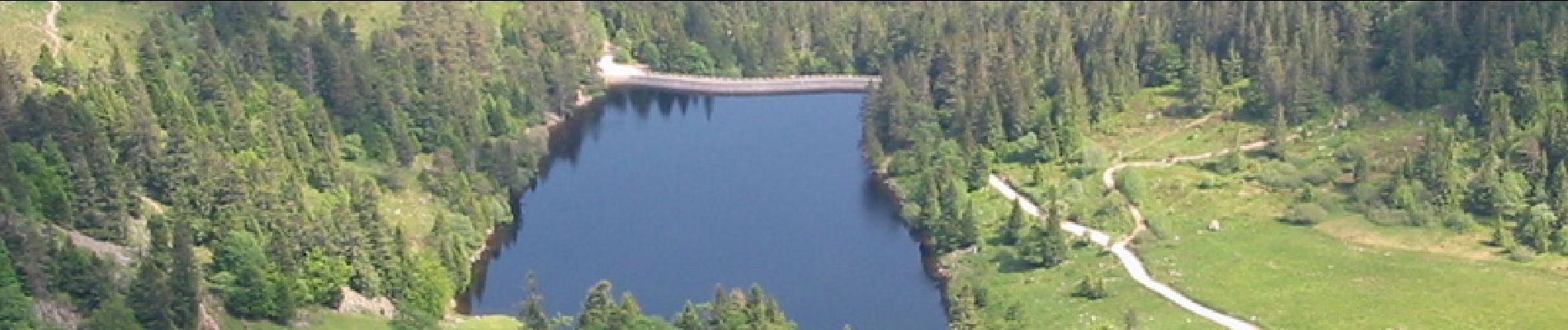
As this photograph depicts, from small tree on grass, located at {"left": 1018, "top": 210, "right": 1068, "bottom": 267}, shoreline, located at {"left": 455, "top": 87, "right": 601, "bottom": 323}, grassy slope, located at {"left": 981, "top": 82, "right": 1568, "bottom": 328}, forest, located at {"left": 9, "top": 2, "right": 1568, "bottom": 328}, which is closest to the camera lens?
forest, located at {"left": 9, "top": 2, "right": 1568, "bottom": 328}

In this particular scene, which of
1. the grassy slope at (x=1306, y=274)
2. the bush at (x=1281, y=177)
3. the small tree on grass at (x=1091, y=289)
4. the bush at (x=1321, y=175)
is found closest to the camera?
the grassy slope at (x=1306, y=274)

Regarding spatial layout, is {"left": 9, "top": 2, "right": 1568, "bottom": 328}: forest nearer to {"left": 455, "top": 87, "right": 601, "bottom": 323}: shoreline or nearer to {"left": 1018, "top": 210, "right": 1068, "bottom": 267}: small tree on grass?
{"left": 1018, "top": 210, "right": 1068, "bottom": 267}: small tree on grass

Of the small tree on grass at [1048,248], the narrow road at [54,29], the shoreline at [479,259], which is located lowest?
the shoreline at [479,259]

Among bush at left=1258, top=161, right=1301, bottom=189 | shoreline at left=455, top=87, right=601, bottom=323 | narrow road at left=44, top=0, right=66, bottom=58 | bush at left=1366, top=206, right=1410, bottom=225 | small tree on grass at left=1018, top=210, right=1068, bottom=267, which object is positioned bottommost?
shoreline at left=455, top=87, right=601, bottom=323

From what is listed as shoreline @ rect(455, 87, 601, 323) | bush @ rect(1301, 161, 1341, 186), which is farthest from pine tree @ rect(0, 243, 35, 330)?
bush @ rect(1301, 161, 1341, 186)

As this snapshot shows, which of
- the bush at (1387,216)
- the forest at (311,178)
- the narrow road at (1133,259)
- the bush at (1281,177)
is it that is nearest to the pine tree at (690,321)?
the forest at (311,178)

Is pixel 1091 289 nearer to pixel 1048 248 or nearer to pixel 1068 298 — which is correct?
pixel 1068 298

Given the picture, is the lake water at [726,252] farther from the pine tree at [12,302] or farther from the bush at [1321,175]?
the pine tree at [12,302]

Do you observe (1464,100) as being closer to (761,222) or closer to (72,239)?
(761,222)

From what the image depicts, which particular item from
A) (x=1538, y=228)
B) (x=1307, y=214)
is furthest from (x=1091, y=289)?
(x=1538, y=228)
